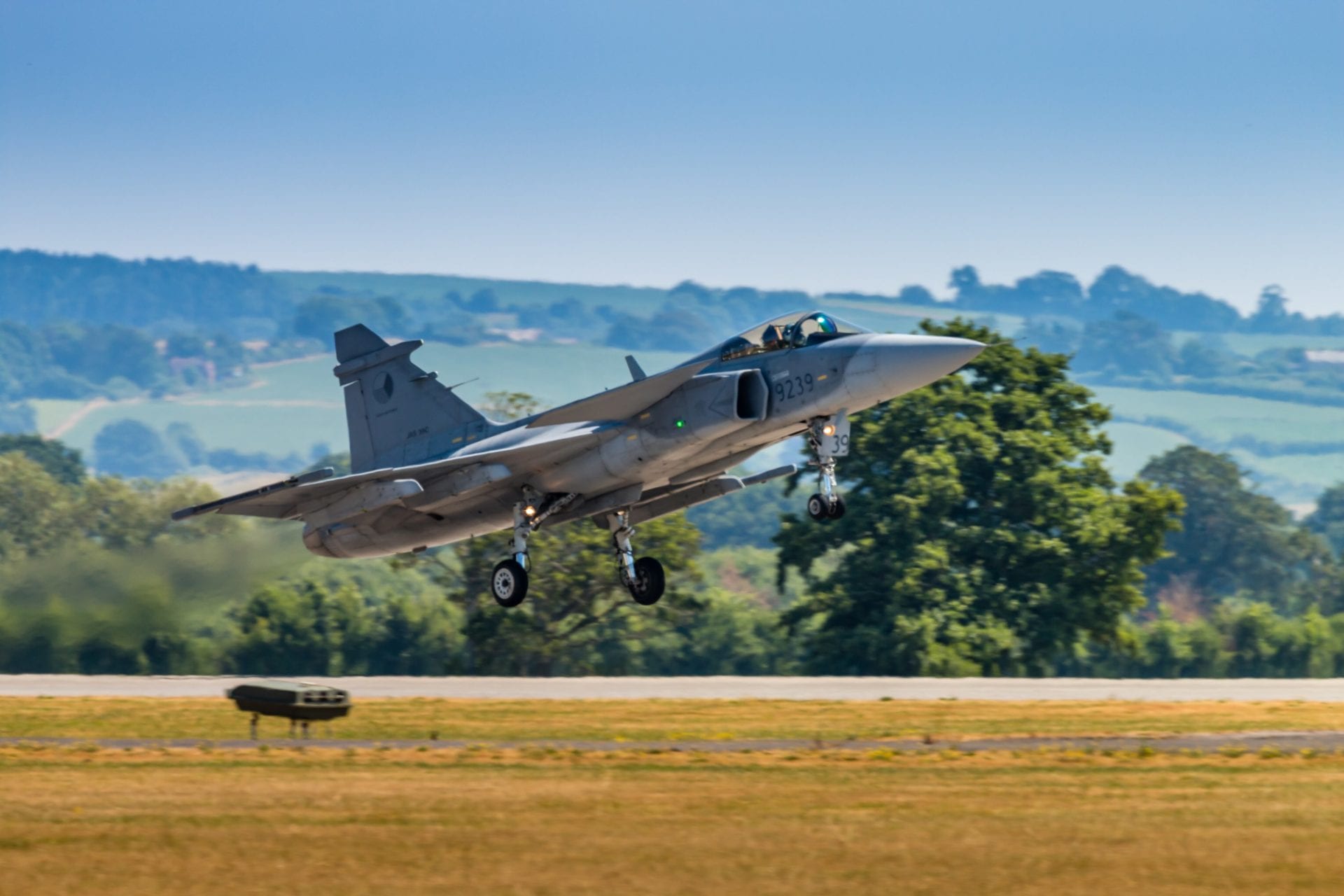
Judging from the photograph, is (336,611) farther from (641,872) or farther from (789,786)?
(641,872)

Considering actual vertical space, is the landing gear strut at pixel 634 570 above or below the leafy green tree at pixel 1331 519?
below

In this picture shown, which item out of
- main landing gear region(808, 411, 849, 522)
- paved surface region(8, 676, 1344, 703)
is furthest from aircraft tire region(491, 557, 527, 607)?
main landing gear region(808, 411, 849, 522)

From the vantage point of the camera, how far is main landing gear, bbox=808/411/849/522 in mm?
22469

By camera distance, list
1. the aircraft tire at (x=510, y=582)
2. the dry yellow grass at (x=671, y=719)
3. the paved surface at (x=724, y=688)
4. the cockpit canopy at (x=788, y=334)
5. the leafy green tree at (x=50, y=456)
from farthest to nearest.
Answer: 1. the leafy green tree at (x=50, y=456)
2. the paved surface at (x=724, y=688)
3. the aircraft tire at (x=510, y=582)
4. the dry yellow grass at (x=671, y=719)
5. the cockpit canopy at (x=788, y=334)

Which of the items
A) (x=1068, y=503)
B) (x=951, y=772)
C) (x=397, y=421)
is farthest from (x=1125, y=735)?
(x=1068, y=503)

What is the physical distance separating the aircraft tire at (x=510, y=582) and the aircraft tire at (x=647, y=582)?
173 centimetres

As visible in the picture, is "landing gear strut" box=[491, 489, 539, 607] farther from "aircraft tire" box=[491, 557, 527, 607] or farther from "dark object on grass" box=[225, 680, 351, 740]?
"dark object on grass" box=[225, 680, 351, 740]

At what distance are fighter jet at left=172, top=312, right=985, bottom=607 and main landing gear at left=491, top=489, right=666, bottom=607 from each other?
28 millimetres

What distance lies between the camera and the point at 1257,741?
77.6 feet

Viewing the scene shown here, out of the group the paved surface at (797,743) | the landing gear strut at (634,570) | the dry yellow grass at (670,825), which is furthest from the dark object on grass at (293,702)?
the landing gear strut at (634,570)

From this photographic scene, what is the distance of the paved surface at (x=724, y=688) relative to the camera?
3262 cm

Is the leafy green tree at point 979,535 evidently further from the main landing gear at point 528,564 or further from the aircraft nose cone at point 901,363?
the aircraft nose cone at point 901,363

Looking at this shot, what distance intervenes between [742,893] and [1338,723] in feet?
55.0

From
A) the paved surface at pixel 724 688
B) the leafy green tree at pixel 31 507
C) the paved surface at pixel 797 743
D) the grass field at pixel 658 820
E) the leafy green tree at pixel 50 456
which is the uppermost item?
the leafy green tree at pixel 50 456
